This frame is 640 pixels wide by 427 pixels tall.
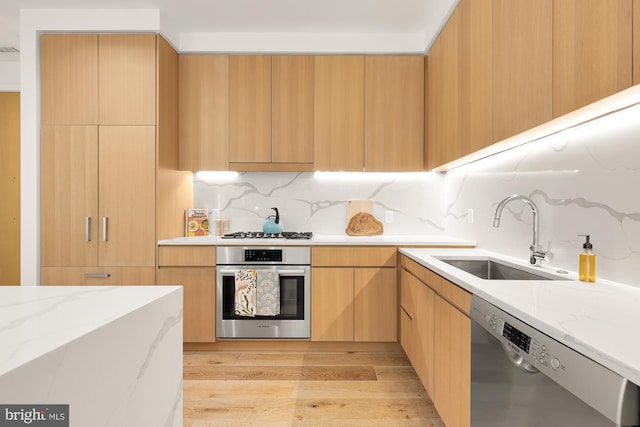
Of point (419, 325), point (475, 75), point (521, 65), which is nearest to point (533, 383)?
point (419, 325)

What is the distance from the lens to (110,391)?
77 centimetres

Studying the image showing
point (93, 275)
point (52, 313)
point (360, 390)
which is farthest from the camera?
point (93, 275)

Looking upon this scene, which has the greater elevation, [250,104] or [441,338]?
[250,104]

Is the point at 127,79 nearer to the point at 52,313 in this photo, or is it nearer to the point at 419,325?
the point at 52,313

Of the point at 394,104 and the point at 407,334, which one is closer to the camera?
the point at 407,334

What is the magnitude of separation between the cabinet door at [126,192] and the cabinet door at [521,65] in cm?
247

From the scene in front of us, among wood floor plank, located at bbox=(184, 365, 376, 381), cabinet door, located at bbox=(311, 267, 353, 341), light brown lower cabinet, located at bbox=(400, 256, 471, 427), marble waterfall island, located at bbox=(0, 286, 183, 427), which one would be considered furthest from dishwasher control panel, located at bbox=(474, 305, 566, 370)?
cabinet door, located at bbox=(311, 267, 353, 341)

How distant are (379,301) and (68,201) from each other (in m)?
2.60

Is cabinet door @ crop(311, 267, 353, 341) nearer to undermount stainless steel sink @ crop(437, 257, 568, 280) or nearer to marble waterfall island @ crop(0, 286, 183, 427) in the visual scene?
undermount stainless steel sink @ crop(437, 257, 568, 280)

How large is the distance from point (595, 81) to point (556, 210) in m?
0.83

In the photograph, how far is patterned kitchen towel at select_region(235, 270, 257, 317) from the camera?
289cm

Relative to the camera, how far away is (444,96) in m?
2.66

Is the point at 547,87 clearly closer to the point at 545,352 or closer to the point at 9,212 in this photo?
the point at 545,352

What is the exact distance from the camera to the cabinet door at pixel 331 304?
294cm
